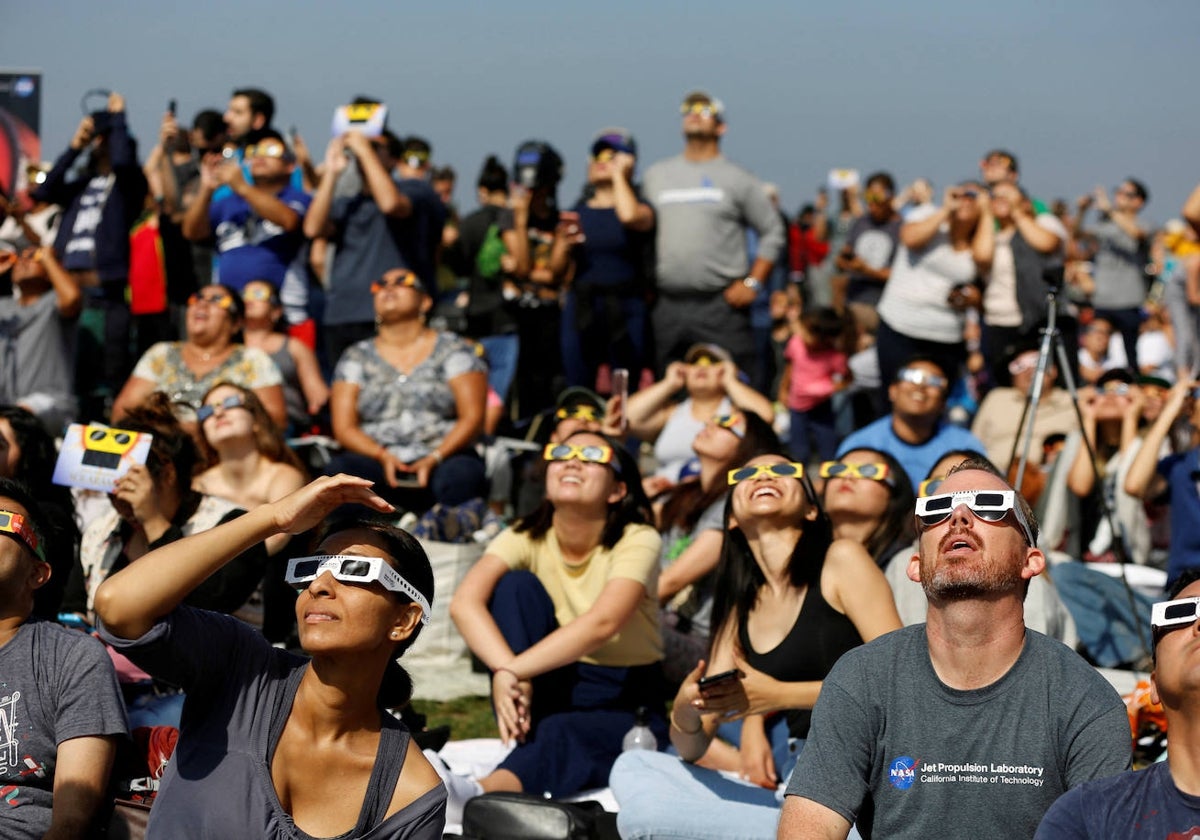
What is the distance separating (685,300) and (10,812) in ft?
20.2

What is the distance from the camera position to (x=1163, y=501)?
7.88 m

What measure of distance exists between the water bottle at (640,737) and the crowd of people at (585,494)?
0.07 m

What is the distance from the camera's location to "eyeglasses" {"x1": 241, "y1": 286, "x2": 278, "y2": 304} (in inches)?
345

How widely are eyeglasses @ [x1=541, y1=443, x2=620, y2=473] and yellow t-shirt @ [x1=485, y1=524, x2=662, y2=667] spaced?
0.29 meters

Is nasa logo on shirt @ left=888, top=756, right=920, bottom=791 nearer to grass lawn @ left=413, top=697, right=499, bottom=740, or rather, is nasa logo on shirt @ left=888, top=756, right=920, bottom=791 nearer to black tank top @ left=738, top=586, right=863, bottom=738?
black tank top @ left=738, top=586, right=863, bottom=738

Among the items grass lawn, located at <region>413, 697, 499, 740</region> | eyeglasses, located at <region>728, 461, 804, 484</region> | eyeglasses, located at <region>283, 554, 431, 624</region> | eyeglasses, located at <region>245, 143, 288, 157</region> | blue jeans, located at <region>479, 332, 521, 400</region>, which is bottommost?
grass lawn, located at <region>413, 697, 499, 740</region>

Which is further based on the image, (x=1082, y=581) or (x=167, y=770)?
(x=1082, y=581)

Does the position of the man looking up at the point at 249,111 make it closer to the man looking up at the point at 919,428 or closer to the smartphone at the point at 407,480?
the smartphone at the point at 407,480

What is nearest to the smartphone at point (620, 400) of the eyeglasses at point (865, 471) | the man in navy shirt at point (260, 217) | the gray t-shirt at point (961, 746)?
the eyeglasses at point (865, 471)

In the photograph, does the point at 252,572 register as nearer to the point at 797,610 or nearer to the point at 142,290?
the point at 797,610

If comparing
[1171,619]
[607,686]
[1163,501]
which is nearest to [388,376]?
[607,686]

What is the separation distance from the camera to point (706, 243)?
930 centimetres

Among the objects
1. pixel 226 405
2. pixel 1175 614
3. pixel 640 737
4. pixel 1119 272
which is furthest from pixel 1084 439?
pixel 1119 272

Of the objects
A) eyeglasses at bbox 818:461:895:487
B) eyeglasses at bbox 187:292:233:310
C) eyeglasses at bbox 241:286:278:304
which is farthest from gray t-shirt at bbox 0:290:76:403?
eyeglasses at bbox 818:461:895:487
